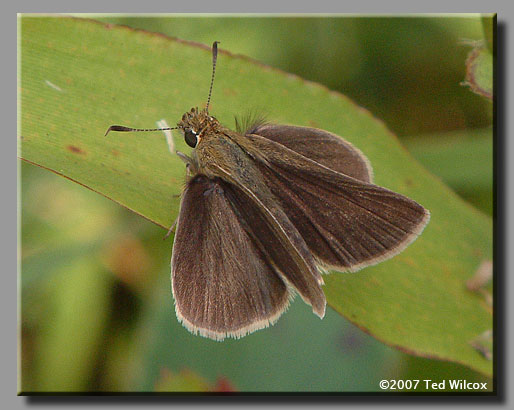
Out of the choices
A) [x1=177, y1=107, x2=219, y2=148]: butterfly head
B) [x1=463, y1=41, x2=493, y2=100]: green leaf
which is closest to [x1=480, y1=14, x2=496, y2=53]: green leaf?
[x1=463, y1=41, x2=493, y2=100]: green leaf

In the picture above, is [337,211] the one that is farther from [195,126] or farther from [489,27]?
[489,27]

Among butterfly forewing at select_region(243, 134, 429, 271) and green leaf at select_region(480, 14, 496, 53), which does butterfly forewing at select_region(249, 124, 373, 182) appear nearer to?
butterfly forewing at select_region(243, 134, 429, 271)

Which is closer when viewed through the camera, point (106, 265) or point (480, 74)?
point (480, 74)

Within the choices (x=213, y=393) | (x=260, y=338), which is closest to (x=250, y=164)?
(x=260, y=338)

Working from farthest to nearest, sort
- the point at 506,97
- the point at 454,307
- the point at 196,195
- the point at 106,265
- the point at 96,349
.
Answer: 1. the point at 106,265
2. the point at 96,349
3. the point at 506,97
4. the point at 454,307
5. the point at 196,195

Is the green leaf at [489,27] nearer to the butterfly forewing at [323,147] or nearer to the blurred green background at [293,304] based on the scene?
the blurred green background at [293,304]

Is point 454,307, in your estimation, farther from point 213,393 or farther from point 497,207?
point 213,393

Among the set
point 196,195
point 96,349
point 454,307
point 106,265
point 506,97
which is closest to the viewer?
point 196,195
